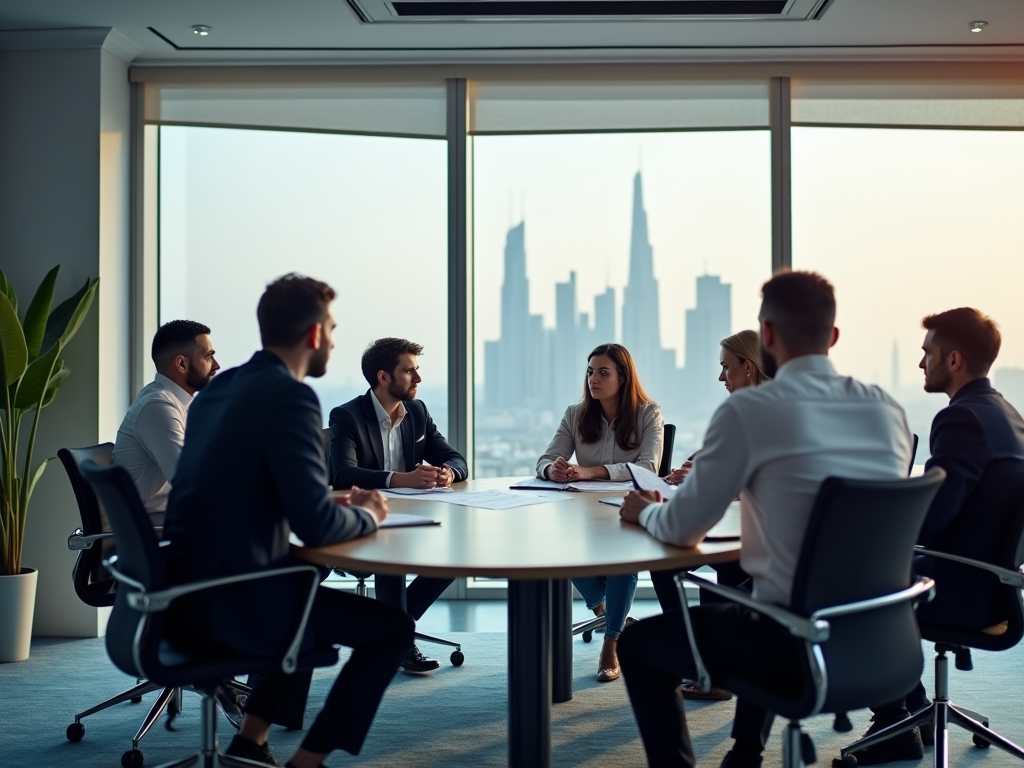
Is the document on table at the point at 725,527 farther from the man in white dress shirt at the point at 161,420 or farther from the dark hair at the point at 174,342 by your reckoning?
the dark hair at the point at 174,342

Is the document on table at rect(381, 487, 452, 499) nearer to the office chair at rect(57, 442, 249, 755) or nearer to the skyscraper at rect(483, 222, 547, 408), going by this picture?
the office chair at rect(57, 442, 249, 755)

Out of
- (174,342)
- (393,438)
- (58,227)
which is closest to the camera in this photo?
(174,342)

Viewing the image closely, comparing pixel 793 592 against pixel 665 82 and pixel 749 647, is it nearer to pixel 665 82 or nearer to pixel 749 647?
pixel 749 647

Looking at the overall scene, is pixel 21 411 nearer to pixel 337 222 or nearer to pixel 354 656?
pixel 337 222

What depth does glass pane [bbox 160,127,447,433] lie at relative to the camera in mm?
5695

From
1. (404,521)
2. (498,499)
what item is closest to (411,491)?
(498,499)

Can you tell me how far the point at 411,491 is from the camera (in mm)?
3805

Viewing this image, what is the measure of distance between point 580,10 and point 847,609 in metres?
3.55

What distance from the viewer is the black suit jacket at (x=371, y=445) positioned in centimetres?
411

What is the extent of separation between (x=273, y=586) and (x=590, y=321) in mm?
3502

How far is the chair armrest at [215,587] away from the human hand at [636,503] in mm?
930

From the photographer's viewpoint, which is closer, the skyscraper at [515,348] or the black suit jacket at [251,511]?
the black suit jacket at [251,511]

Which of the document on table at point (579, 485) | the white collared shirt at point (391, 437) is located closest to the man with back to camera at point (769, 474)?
the document on table at point (579, 485)

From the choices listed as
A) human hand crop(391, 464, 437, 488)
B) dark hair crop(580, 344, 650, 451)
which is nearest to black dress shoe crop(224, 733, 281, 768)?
human hand crop(391, 464, 437, 488)
